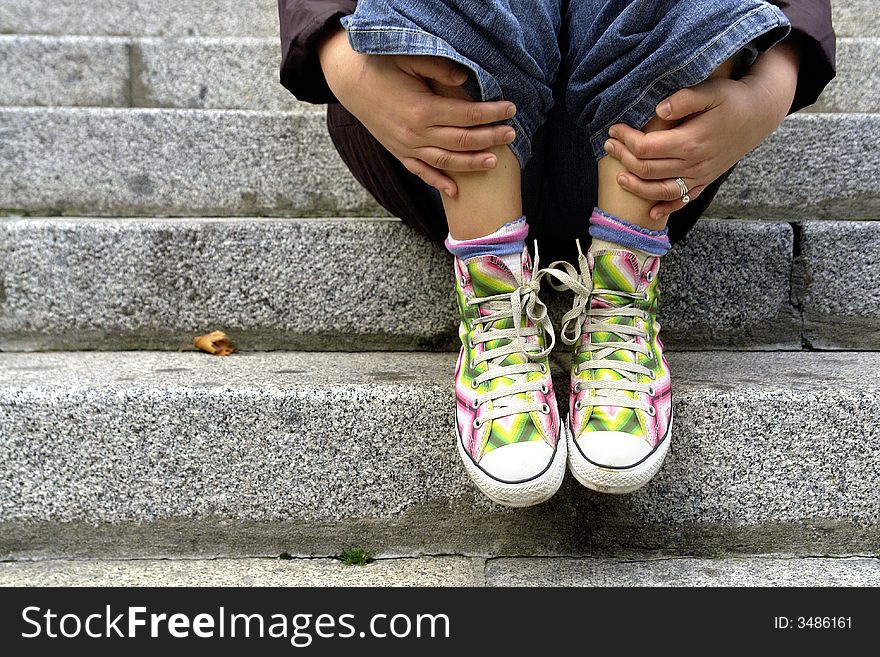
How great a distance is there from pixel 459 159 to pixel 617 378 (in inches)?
12.6

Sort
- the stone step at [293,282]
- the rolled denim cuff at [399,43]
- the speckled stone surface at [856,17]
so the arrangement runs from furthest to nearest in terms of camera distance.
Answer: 1. the speckled stone surface at [856,17]
2. the stone step at [293,282]
3. the rolled denim cuff at [399,43]

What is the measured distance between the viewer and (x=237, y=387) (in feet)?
3.34

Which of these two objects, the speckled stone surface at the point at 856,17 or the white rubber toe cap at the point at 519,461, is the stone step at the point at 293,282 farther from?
the speckled stone surface at the point at 856,17

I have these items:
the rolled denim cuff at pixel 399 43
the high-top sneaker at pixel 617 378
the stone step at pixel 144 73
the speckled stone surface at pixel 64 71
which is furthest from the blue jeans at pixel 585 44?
the speckled stone surface at pixel 64 71

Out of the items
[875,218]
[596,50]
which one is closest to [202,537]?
[596,50]

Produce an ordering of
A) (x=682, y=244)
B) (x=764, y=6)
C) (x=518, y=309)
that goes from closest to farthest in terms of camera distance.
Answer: (x=764, y=6) → (x=518, y=309) → (x=682, y=244)

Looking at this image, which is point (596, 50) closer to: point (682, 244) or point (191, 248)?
point (682, 244)

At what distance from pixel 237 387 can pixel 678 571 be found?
614 millimetres

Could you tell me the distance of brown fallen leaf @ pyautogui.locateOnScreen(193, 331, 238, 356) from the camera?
124 cm

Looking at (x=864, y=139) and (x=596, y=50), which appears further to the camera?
(x=864, y=139)

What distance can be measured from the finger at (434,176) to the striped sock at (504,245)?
0.07 m

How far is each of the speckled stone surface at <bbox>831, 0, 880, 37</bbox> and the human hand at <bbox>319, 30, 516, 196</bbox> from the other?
1516mm

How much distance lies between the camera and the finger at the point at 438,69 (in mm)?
807

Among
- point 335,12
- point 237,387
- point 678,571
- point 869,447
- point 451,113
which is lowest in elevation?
point 678,571
